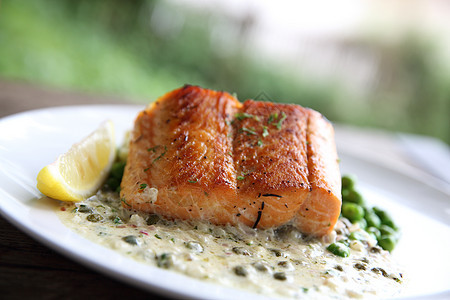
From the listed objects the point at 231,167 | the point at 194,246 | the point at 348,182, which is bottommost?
the point at 194,246

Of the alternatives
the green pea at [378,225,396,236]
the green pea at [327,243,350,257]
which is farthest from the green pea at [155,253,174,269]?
the green pea at [378,225,396,236]

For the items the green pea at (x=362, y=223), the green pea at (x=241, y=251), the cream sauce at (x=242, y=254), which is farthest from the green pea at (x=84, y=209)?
the green pea at (x=362, y=223)

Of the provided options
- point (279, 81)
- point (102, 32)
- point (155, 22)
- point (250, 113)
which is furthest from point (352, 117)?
point (250, 113)

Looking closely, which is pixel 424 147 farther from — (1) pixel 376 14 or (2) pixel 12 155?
(1) pixel 376 14

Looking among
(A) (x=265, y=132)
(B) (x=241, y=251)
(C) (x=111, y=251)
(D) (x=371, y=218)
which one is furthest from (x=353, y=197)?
(C) (x=111, y=251)

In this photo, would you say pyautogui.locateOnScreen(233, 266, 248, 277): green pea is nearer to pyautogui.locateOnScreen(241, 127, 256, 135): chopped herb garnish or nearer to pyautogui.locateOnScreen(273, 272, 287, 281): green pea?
pyautogui.locateOnScreen(273, 272, 287, 281): green pea

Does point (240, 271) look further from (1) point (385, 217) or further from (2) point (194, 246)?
(1) point (385, 217)
